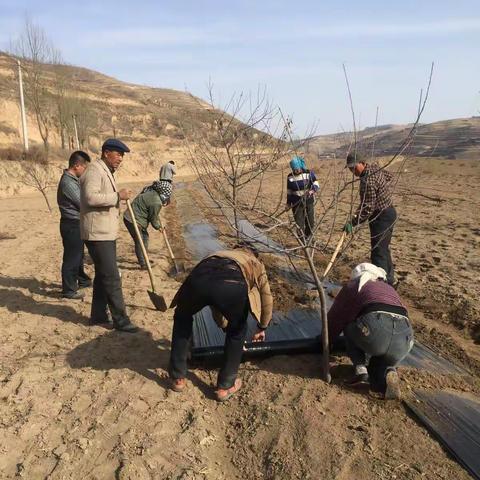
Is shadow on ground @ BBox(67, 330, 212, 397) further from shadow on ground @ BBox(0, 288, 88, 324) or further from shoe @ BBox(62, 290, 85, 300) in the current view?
shoe @ BBox(62, 290, 85, 300)

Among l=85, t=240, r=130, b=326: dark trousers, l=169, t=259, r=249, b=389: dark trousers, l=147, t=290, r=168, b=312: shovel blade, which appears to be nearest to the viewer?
l=169, t=259, r=249, b=389: dark trousers

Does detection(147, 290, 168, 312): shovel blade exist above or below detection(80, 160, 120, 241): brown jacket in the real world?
below

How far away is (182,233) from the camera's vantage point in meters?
10.3

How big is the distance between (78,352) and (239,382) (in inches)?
62.5

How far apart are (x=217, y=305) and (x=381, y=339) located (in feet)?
3.77

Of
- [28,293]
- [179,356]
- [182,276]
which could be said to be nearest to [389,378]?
[179,356]

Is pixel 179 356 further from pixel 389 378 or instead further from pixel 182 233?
pixel 182 233

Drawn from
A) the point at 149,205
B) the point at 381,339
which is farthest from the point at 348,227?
the point at 149,205

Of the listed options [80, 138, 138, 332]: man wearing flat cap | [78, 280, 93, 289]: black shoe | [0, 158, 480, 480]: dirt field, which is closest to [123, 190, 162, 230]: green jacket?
[78, 280, 93, 289]: black shoe

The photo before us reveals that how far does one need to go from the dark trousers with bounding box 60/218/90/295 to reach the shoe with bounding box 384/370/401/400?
12.5ft

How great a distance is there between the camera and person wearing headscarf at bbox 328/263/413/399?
307 centimetres

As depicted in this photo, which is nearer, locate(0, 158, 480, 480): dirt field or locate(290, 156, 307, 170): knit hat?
locate(0, 158, 480, 480): dirt field

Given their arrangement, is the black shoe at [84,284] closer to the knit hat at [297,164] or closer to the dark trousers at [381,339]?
the knit hat at [297,164]

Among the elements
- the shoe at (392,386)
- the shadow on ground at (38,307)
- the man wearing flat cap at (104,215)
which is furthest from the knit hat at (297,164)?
the shoe at (392,386)
